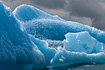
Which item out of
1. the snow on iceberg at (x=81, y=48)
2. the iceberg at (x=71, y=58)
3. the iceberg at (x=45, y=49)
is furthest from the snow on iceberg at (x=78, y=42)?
the iceberg at (x=45, y=49)

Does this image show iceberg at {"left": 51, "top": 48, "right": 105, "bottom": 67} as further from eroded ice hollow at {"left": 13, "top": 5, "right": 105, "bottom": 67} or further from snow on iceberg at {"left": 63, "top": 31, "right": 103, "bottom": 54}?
snow on iceberg at {"left": 63, "top": 31, "right": 103, "bottom": 54}

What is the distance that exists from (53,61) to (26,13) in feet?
26.2

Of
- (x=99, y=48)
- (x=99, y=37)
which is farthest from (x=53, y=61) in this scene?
(x=99, y=37)

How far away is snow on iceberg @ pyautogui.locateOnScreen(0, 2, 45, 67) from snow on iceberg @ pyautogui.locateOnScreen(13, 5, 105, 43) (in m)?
7.57

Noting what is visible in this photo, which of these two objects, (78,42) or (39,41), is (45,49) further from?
(78,42)

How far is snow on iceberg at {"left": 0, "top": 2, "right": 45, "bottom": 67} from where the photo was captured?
782cm

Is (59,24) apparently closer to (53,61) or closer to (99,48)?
(99,48)

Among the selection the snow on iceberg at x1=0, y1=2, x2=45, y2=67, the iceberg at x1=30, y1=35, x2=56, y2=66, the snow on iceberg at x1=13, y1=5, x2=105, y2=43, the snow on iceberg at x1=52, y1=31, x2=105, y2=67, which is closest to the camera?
A: the snow on iceberg at x1=0, y1=2, x2=45, y2=67

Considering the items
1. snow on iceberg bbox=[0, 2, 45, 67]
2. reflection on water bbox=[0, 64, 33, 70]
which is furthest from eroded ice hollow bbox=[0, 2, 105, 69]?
reflection on water bbox=[0, 64, 33, 70]

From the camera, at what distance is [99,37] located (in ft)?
63.4

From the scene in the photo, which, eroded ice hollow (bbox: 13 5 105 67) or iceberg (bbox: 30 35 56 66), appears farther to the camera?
eroded ice hollow (bbox: 13 5 105 67)

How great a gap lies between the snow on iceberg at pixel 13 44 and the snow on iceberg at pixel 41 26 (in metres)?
7.57

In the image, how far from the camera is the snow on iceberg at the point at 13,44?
25.7 feet

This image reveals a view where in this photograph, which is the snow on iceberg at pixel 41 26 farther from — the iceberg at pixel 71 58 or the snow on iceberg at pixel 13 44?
the snow on iceberg at pixel 13 44
